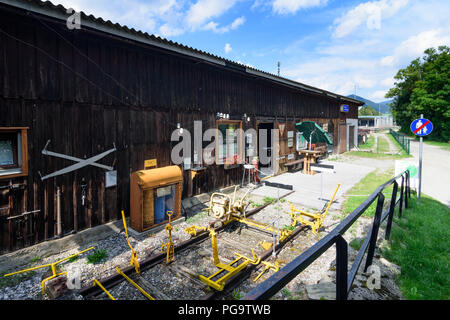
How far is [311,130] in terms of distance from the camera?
14.0 meters

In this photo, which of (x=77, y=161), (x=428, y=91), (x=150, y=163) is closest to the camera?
(x=77, y=161)

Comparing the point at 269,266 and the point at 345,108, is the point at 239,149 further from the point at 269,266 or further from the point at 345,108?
the point at 345,108

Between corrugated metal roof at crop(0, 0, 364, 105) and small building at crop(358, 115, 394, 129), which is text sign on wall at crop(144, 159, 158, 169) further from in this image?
small building at crop(358, 115, 394, 129)

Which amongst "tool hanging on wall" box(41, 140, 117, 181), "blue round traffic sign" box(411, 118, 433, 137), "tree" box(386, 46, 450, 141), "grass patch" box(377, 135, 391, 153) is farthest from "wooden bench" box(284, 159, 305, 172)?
"tree" box(386, 46, 450, 141)

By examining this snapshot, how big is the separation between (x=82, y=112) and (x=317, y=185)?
9306 mm

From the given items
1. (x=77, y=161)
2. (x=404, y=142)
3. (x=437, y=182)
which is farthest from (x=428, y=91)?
(x=77, y=161)

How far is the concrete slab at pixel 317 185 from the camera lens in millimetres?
8797

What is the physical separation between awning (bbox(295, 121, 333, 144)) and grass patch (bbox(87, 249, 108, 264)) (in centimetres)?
1135

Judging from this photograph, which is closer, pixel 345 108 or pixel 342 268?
pixel 342 268

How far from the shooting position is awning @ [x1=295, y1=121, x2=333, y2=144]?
1334 centimetres

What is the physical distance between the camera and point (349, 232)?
6207 millimetres

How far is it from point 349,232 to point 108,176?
608 cm

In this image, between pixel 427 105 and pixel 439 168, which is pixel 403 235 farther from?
pixel 427 105
